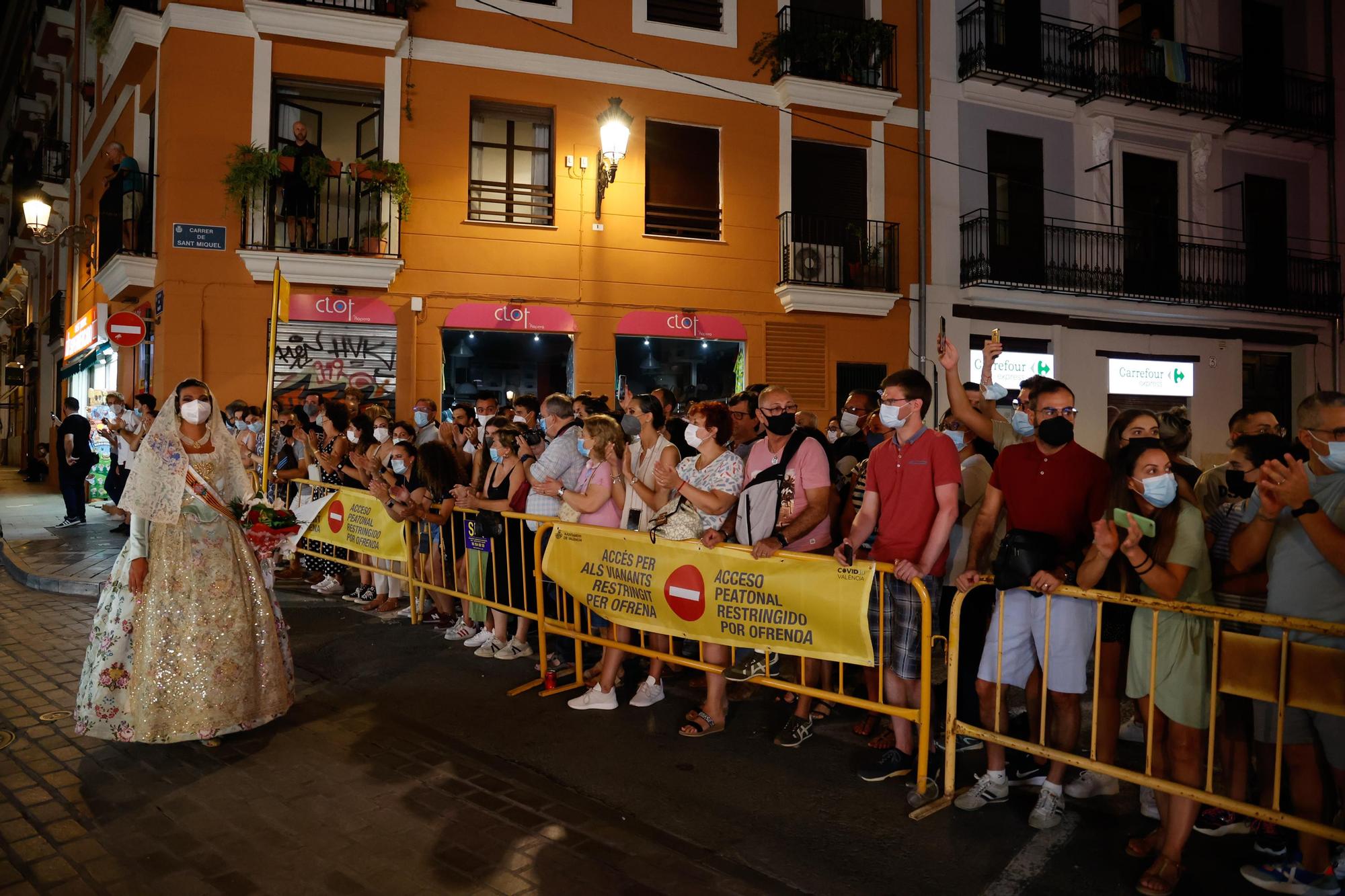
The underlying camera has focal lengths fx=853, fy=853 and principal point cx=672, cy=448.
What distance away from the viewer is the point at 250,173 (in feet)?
42.3

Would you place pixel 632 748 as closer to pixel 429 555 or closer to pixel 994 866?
pixel 994 866

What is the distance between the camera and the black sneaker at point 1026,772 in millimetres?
4637

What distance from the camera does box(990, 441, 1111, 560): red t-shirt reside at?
4332mm

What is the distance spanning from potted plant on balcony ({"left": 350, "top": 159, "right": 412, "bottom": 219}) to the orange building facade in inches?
1.9

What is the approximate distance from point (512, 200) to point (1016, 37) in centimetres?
1123

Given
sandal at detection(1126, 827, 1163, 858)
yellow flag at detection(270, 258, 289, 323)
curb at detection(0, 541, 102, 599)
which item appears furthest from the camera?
curb at detection(0, 541, 102, 599)

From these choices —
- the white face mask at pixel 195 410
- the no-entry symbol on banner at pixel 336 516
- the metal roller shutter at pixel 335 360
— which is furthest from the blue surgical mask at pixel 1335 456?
the metal roller shutter at pixel 335 360

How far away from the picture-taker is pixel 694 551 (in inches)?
206

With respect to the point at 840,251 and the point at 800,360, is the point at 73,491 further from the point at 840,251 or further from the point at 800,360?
the point at 840,251

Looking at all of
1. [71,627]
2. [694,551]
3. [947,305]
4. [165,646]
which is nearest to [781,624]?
[694,551]

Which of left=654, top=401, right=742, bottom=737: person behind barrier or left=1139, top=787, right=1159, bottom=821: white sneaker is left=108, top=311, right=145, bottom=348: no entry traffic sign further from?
left=1139, top=787, right=1159, bottom=821: white sneaker

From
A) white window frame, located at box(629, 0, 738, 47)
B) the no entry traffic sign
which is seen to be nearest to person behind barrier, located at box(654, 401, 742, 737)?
the no entry traffic sign

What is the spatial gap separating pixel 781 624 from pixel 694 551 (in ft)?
2.38

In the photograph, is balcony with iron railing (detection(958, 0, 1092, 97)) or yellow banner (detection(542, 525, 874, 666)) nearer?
yellow banner (detection(542, 525, 874, 666))
